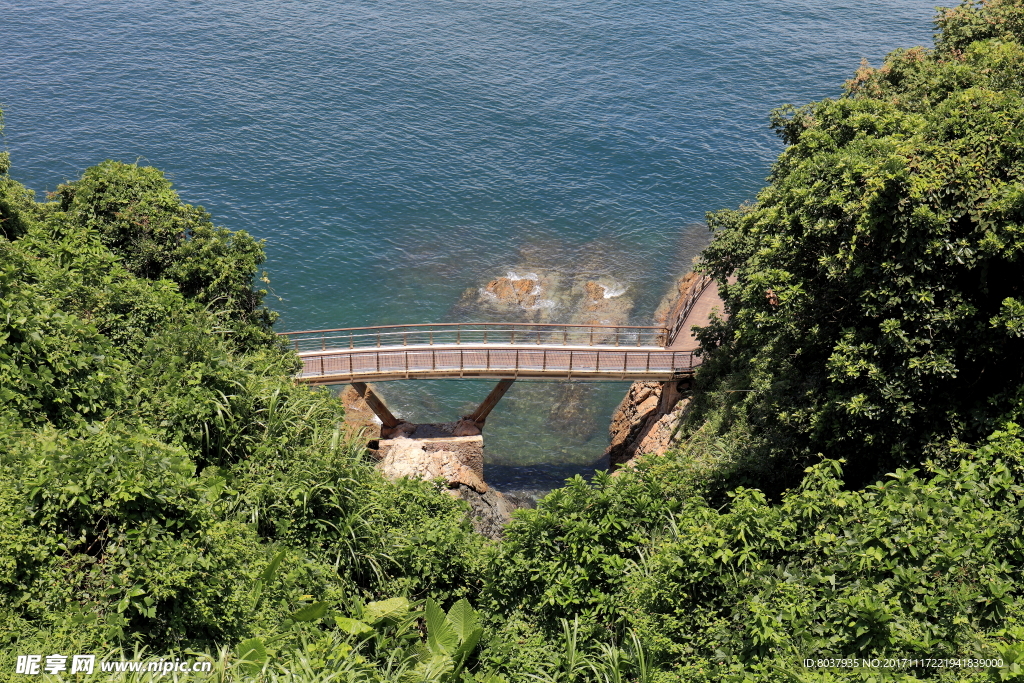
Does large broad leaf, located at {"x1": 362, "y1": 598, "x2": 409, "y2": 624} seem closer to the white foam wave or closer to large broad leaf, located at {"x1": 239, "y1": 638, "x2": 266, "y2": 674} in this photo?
large broad leaf, located at {"x1": 239, "y1": 638, "x2": 266, "y2": 674}

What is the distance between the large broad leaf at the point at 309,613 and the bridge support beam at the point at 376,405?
19434 millimetres

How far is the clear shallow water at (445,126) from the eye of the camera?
48094 mm

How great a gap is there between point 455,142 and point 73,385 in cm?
4372

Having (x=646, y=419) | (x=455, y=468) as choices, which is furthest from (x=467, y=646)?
(x=646, y=419)

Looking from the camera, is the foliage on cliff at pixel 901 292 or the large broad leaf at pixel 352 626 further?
the foliage on cliff at pixel 901 292

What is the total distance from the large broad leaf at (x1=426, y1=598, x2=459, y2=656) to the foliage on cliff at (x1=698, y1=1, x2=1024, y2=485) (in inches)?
361

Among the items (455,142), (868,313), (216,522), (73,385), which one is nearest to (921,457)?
(868,313)

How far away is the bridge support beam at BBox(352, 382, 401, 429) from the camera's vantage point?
117 ft

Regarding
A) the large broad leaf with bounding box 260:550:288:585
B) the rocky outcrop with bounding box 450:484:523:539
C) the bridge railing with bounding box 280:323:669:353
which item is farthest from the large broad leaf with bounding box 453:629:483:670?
the bridge railing with bounding box 280:323:669:353

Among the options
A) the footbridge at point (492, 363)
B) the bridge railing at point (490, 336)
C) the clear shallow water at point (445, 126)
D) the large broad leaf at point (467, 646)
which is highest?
the clear shallow water at point (445, 126)

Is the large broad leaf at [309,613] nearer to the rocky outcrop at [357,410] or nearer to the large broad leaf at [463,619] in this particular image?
the large broad leaf at [463,619]

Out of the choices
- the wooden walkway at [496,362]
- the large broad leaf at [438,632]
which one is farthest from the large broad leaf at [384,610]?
the wooden walkway at [496,362]

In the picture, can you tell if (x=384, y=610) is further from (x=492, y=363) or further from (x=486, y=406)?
(x=486, y=406)

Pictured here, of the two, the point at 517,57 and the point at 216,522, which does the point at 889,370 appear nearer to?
the point at 216,522
